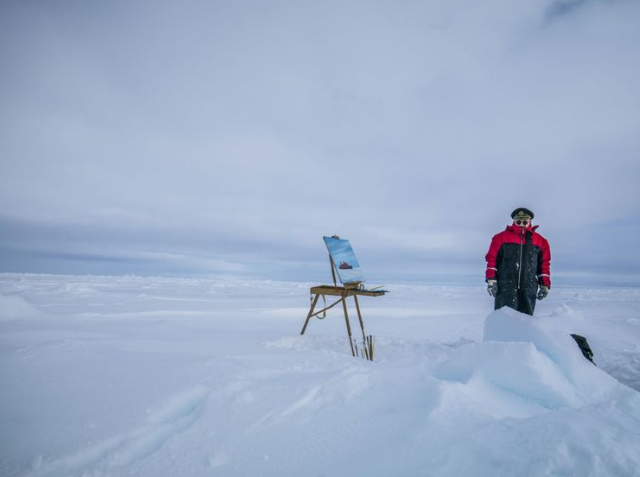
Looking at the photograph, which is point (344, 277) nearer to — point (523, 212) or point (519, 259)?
point (519, 259)

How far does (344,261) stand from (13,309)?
833 centimetres

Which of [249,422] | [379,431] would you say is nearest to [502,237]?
[379,431]

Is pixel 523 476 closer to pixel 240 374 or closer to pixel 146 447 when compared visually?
pixel 146 447

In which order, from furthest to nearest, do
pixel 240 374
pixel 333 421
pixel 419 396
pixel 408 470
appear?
pixel 240 374 < pixel 419 396 < pixel 333 421 < pixel 408 470

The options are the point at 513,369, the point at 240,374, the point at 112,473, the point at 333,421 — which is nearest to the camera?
the point at 112,473

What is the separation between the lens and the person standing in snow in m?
5.21

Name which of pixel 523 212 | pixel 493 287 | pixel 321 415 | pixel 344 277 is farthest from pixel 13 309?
pixel 523 212

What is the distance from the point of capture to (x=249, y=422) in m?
2.20

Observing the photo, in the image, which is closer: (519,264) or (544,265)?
(519,264)

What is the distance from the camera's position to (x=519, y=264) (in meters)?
5.23

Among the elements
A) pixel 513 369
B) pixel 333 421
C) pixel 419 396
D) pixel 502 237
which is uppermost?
pixel 502 237

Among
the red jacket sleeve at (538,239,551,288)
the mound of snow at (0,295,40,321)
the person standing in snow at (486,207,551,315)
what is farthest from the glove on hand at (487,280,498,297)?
the mound of snow at (0,295,40,321)

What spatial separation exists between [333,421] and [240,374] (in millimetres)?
1257

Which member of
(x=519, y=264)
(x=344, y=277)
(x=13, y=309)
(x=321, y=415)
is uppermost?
(x=519, y=264)
